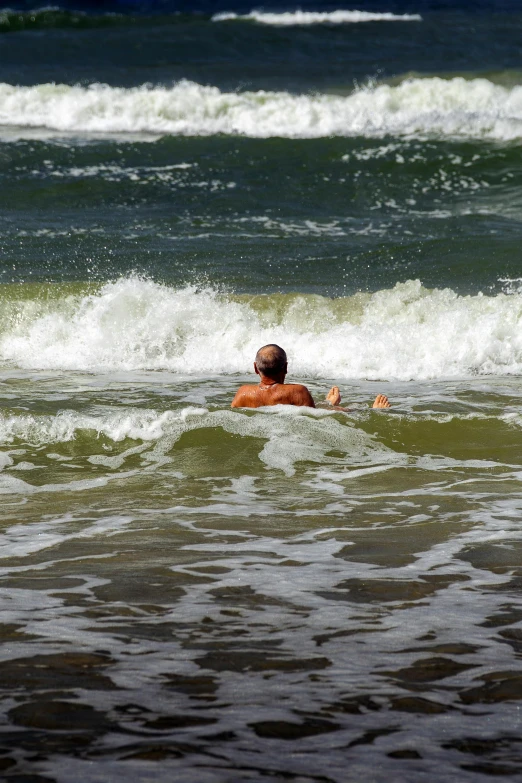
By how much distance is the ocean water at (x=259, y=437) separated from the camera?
3.14 m

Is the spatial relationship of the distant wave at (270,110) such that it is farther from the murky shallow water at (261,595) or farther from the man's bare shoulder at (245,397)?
the murky shallow water at (261,595)

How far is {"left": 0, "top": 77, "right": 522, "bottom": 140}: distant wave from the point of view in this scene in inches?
901

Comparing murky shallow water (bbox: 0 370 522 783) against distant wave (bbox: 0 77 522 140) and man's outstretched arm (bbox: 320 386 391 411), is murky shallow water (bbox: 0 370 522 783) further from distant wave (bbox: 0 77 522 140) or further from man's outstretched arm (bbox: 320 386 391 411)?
distant wave (bbox: 0 77 522 140)

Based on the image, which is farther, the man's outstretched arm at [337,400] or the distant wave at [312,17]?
the distant wave at [312,17]

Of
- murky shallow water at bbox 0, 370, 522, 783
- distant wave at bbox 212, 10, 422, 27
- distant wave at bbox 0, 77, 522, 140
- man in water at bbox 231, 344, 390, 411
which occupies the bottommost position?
murky shallow water at bbox 0, 370, 522, 783

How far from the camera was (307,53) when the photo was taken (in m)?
31.8

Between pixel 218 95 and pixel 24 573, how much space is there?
21.6 metres

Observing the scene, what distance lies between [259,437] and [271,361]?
82 cm

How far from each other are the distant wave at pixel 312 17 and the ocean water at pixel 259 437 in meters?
12.0

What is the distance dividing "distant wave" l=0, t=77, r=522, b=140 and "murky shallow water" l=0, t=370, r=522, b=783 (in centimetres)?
1584

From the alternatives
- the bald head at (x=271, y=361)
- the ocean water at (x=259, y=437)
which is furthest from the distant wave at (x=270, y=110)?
the bald head at (x=271, y=361)

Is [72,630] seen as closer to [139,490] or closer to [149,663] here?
[149,663]

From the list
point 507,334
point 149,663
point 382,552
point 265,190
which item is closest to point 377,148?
point 265,190

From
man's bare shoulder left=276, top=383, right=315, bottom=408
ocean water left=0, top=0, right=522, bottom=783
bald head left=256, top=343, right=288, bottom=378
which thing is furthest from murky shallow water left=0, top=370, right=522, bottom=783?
bald head left=256, top=343, right=288, bottom=378
